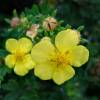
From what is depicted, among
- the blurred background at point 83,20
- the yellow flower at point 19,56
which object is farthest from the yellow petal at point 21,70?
the blurred background at point 83,20

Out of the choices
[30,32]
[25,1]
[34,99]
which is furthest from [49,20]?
[25,1]

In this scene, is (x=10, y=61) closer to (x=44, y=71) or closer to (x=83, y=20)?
(x=44, y=71)

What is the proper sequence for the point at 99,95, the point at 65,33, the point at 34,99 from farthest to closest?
the point at 99,95 → the point at 34,99 → the point at 65,33

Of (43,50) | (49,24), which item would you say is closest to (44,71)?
(43,50)

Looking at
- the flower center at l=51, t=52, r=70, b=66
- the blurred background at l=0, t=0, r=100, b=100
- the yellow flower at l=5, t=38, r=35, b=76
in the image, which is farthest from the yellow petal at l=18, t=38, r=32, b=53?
the blurred background at l=0, t=0, r=100, b=100

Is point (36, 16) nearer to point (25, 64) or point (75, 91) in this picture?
point (25, 64)

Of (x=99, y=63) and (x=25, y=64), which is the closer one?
(x=25, y=64)
